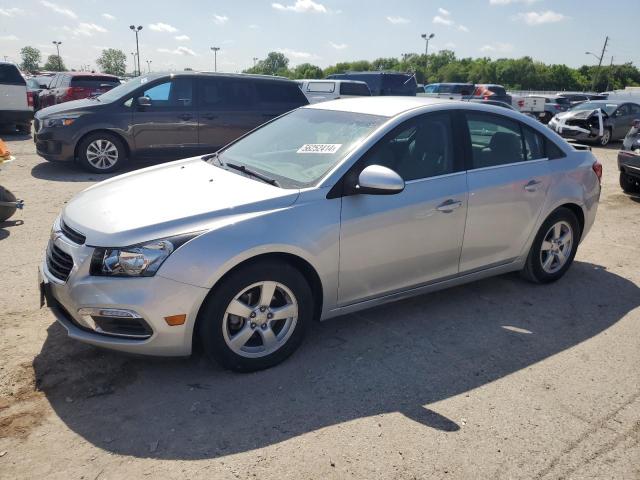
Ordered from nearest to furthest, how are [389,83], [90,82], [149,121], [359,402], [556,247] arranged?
[359,402]
[556,247]
[149,121]
[90,82]
[389,83]

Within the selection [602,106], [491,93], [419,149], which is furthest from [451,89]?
[419,149]

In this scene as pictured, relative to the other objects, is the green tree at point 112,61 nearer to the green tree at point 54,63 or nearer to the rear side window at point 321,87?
the green tree at point 54,63

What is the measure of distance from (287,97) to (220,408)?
8454 mm

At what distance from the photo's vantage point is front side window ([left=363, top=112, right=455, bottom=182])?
3740mm

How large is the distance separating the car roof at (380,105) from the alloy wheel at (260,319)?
5.18ft

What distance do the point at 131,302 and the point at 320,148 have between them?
1706mm

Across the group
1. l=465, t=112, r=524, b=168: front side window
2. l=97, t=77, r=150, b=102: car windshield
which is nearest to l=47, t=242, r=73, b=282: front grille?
l=465, t=112, r=524, b=168: front side window

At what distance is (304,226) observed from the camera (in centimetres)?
330

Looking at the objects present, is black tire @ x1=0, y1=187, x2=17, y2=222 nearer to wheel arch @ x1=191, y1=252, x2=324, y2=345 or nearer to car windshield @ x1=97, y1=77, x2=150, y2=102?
car windshield @ x1=97, y1=77, x2=150, y2=102

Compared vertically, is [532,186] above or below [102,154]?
above

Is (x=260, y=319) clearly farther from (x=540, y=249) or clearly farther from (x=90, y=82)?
(x=90, y=82)

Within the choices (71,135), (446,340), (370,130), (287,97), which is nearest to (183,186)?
(370,130)

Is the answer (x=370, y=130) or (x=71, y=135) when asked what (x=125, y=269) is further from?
(x=71, y=135)

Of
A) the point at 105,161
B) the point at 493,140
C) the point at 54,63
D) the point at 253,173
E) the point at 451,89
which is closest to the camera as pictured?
the point at 253,173
